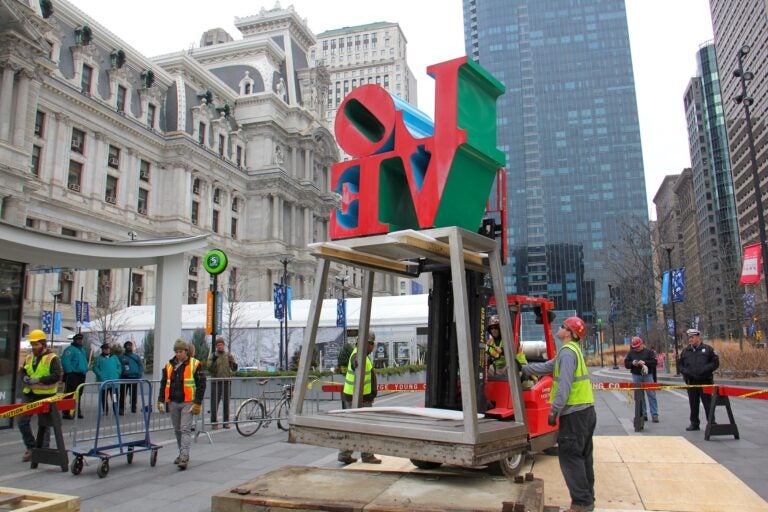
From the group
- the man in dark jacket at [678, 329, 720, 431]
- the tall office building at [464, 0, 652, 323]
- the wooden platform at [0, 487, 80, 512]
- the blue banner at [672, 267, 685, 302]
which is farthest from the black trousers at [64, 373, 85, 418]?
the tall office building at [464, 0, 652, 323]

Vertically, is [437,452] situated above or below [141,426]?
above

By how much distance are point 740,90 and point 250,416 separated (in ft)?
408

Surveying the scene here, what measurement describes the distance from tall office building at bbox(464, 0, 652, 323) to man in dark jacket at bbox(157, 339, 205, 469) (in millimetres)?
129080

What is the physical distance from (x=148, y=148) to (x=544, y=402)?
55824mm

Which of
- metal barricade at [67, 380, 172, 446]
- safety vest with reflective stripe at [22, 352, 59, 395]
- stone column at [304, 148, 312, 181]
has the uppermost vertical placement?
stone column at [304, 148, 312, 181]

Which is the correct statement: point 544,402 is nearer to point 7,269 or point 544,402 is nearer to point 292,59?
point 7,269

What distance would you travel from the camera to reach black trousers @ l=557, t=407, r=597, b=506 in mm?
5566

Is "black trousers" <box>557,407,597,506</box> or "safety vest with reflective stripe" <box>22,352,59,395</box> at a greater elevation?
"safety vest with reflective stripe" <box>22,352,59,395</box>

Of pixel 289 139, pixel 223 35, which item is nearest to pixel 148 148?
pixel 289 139

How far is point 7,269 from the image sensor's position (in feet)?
43.9

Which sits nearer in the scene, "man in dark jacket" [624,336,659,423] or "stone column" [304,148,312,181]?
"man in dark jacket" [624,336,659,423]

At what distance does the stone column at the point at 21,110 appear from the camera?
1219 inches

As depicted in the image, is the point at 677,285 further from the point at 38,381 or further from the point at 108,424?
the point at 38,381

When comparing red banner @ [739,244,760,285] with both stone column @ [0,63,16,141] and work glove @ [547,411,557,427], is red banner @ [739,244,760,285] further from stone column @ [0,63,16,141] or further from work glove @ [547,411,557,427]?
stone column @ [0,63,16,141]
